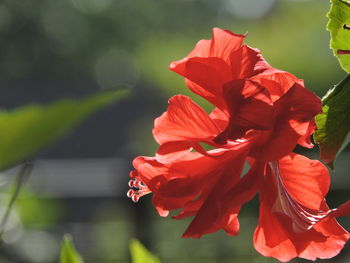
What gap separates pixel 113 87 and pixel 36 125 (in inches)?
3.3

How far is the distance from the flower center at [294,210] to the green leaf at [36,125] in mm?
154

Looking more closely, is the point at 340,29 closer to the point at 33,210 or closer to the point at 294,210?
the point at 294,210

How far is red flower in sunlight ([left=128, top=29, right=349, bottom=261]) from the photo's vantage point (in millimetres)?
592

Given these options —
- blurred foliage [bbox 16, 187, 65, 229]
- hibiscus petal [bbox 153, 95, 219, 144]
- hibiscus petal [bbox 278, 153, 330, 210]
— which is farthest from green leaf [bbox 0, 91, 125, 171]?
blurred foliage [bbox 16, 187, 65, 229]

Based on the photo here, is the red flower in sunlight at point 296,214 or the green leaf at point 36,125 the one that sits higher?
the green leaf at point 36,125

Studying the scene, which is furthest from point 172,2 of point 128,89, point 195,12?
point 128,89

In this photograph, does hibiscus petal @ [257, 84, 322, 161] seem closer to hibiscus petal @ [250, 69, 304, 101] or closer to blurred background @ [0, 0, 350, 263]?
hibiscus petal @ [250, 69, 304, 101]

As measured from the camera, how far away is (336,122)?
0.62 metres

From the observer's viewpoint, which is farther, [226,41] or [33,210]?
[33,210]

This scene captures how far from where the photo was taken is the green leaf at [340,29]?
641 millimetres

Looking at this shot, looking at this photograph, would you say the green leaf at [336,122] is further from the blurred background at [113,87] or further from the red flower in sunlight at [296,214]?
the blurred background at [113,87]

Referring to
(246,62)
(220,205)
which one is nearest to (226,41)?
(246,62)

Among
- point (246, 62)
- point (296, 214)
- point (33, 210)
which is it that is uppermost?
point (246, 62)

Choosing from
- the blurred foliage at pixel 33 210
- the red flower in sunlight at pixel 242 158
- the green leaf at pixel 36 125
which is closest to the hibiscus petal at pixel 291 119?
the red flower in sunlight at pixel 242 158
